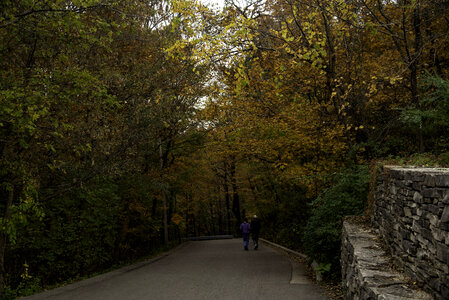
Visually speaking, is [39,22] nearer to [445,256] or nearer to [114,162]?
[114,162]

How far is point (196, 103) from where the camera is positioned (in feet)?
65.7

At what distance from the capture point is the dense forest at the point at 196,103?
29.4 feet

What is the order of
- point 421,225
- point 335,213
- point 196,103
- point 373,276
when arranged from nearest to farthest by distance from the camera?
point 421,225 < point 373,276 < point 335,213 < point 196,103

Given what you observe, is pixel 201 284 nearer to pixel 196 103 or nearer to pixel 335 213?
pixel 335 213

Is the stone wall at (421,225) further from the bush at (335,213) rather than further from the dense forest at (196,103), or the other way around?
the bush at (335,213)

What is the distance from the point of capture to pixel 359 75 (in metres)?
12.0

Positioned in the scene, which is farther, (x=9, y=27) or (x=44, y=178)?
(x=44, y=178)

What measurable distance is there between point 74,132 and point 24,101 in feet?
7.06

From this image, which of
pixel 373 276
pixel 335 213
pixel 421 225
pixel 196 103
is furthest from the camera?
pixel 196 103

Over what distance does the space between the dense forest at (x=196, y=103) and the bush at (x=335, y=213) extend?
46 millimetres

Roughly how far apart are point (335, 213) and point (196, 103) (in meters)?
11.6

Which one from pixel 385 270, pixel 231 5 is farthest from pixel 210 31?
pixel 385 270

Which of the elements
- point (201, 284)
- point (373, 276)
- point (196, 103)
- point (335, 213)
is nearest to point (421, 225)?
point (373, 276)

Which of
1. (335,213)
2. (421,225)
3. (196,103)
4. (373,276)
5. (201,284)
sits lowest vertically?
(201,284)
